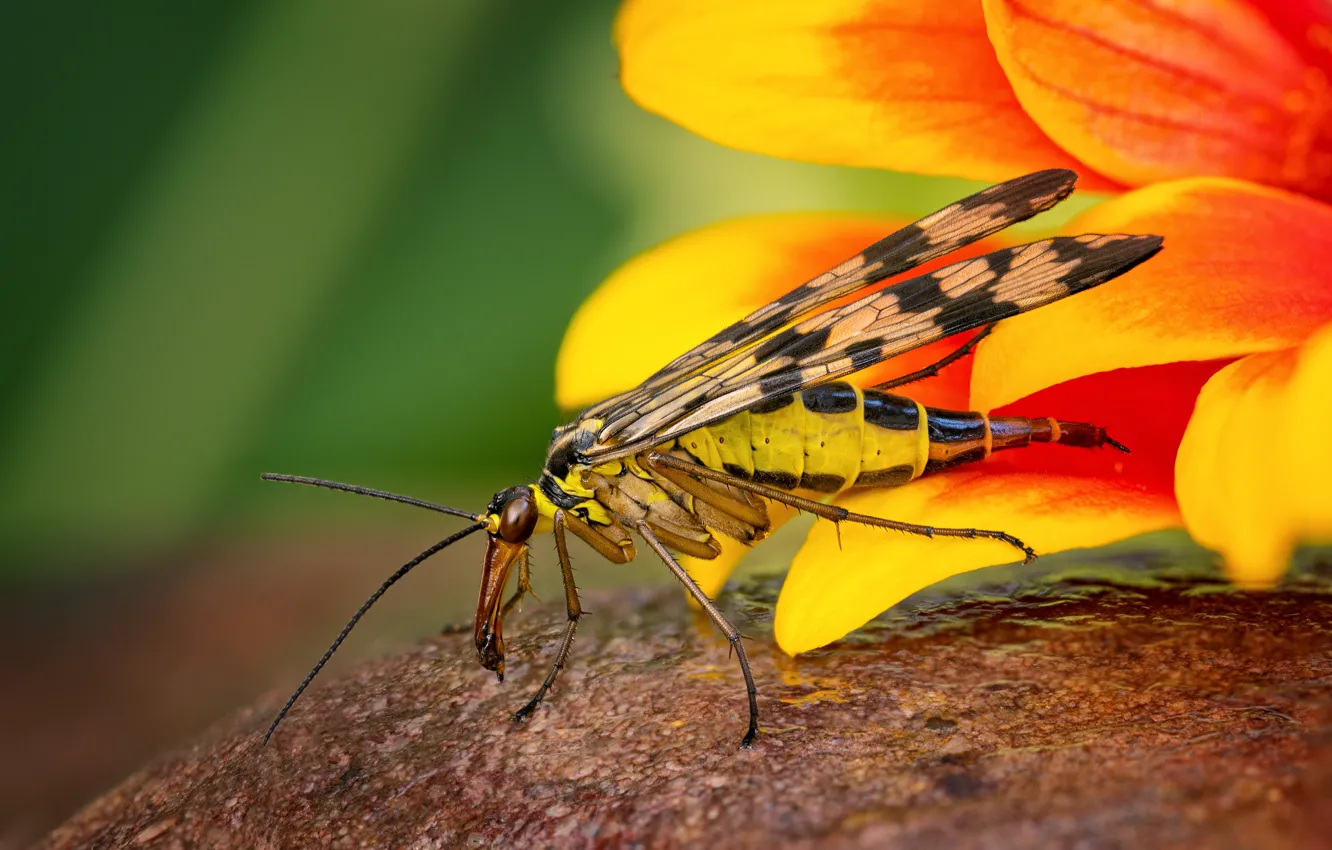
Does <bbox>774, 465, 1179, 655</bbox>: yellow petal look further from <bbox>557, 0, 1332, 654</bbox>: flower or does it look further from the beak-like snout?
the beak-like snout

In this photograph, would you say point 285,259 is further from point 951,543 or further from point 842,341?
point 951,543

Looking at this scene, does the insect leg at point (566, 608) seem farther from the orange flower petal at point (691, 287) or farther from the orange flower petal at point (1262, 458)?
the orange flower petal at point (1262, 458)

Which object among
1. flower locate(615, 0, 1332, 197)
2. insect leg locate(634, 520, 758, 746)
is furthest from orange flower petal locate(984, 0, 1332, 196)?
insect leg locate(634, 520, 758, 746)

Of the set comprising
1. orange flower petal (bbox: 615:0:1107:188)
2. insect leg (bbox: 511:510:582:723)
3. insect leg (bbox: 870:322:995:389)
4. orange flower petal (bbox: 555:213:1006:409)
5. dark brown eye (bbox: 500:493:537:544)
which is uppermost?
orange flower petal (bbox: 615:0:1107:188)

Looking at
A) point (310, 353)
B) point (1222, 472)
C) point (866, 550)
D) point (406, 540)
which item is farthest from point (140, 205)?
point (1222, 472)

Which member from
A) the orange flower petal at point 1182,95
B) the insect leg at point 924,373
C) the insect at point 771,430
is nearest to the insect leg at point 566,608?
the insect at point 771,430

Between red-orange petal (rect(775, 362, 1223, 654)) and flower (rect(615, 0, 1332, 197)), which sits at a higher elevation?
flower (rect(615, 0, 1332, 197))
